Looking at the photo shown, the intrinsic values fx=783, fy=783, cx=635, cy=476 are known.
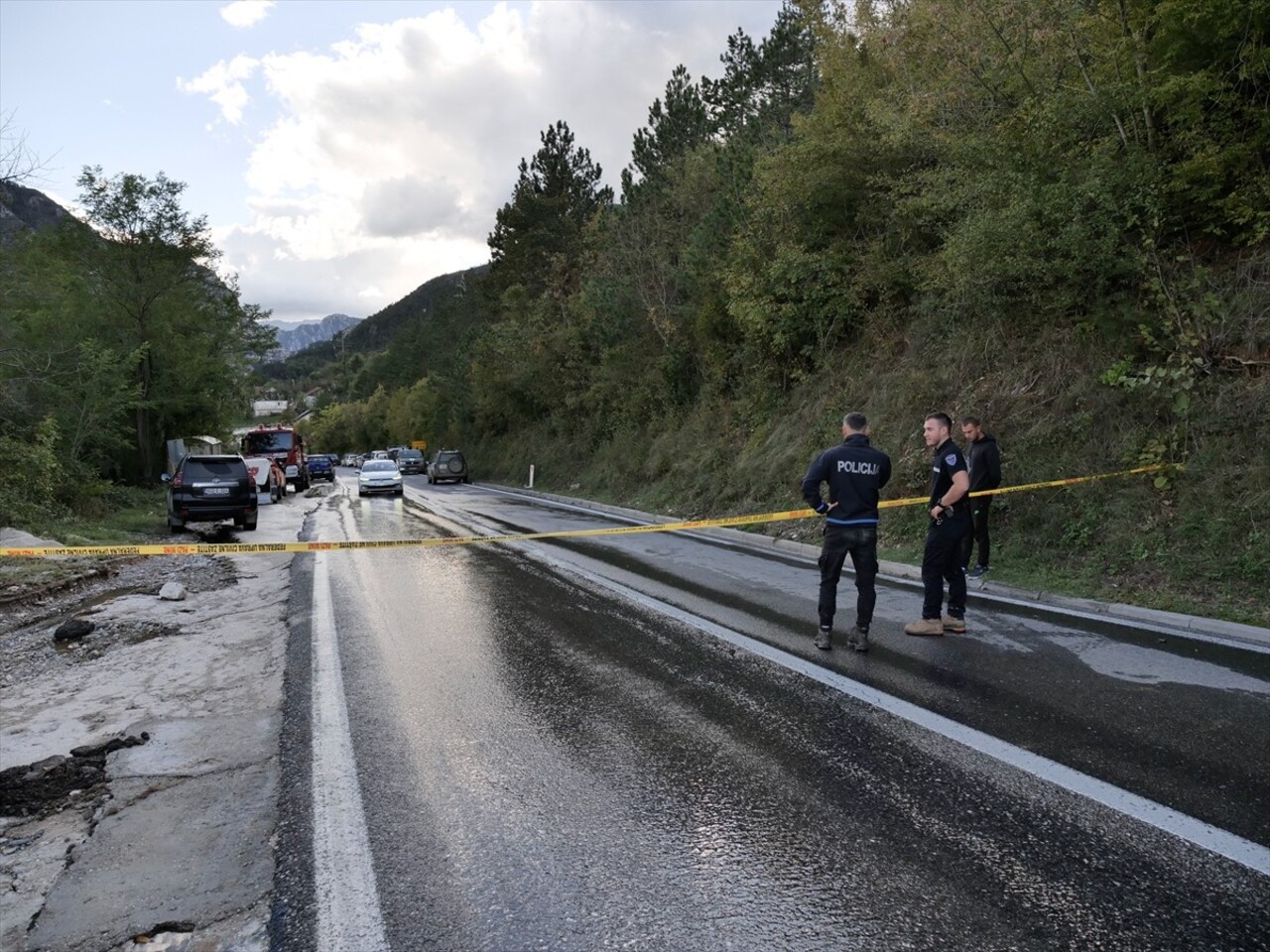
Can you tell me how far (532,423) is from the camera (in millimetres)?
44438

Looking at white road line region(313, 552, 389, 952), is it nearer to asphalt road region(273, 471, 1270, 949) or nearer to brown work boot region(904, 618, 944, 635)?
asphalt road region(273, 471, 1270, 949)

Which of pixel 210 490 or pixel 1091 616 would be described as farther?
pixel 210 490

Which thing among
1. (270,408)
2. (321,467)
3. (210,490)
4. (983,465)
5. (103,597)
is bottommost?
(103,597)

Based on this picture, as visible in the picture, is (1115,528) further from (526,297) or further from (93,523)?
(526,297)

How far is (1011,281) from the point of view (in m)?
12.4

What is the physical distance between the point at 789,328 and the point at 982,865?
16201 millimetres

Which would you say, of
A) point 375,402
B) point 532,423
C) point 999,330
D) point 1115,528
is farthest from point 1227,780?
point 375,402

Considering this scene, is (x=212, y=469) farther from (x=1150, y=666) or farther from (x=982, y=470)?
(x=1150, y=666)

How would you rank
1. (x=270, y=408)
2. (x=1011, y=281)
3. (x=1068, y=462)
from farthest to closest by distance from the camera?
(x=270, y=408) → (x=1011, y=281) → (x=1068, y=462)

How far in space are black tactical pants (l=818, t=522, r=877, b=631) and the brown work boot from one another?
2.38 feet

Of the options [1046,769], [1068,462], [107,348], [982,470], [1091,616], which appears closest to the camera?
[1046,769]

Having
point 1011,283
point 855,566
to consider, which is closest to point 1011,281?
point 1011,283

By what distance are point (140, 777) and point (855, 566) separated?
4.92 meters

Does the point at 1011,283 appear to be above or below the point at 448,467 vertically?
above
